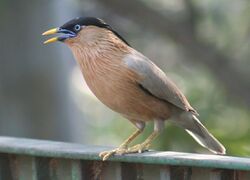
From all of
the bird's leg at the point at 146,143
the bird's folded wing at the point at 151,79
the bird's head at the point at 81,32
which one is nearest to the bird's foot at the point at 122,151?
the bird's leg at the point at 146,143

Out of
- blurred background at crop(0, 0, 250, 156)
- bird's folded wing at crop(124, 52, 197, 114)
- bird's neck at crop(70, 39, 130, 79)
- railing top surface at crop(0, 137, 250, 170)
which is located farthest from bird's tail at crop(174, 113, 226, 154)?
blurred background at crop(0, 0, 250, 156)

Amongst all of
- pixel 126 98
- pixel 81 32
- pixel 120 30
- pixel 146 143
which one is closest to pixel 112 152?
pixel 146 143

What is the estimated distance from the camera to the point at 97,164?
484cm

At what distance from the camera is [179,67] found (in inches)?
441

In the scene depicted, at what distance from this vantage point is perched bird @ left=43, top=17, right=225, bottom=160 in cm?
570

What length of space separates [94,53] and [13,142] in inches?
39.5

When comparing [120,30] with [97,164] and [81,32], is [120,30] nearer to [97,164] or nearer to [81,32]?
[81,32]

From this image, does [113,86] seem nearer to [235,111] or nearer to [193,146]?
[193,146]

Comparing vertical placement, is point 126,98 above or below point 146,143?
above

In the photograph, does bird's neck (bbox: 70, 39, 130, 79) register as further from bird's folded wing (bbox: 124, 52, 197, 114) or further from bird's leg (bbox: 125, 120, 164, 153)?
bird's leg (bbox: 125, 120, 164, 153)

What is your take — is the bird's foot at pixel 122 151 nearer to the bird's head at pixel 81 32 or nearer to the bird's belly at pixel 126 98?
the bird's belly at pixel 126 98

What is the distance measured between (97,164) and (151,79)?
1.11m

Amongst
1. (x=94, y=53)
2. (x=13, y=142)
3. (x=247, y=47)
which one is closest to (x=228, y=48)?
(x=247, y=47)

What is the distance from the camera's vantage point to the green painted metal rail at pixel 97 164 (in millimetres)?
4305
